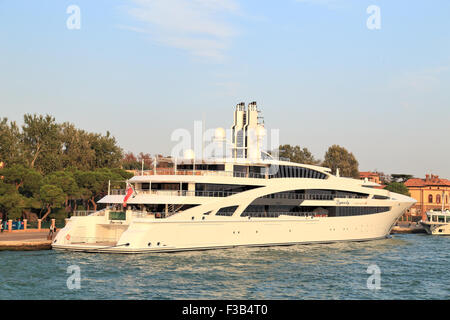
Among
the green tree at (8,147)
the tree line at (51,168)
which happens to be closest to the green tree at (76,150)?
the tree line at (51,168)

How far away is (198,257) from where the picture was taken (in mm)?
31000


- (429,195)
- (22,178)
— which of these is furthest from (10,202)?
(429,195)

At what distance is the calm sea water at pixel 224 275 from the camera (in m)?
21.9

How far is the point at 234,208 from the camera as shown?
36281 millimetres

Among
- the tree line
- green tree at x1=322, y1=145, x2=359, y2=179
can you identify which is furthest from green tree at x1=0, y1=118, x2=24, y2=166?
green tree at x1=322, y1=145, x2=359, y2=179

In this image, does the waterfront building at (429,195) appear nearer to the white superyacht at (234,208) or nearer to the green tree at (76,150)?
the white superyacht at (234,208)

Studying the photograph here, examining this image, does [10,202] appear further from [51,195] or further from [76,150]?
[76,150]
